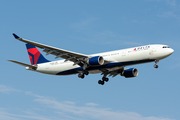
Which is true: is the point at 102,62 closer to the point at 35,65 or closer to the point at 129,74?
the point at 129,74

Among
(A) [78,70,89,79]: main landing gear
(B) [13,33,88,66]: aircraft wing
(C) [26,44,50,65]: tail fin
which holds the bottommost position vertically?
(A) [78,70,89,79]: main landing gear

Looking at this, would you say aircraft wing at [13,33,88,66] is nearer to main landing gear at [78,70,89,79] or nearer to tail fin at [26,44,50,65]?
main landing gear at [78,70,89,79]

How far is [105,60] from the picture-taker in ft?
137

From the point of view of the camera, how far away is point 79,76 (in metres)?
43.9

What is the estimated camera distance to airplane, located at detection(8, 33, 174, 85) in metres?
40.1

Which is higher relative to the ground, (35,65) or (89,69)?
(35,65)

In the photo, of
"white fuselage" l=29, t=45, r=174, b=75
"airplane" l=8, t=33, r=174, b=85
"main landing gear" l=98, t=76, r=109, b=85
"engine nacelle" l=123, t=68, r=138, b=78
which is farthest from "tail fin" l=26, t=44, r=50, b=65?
"engine nacelle" l=123, t=68, r=138, b=78

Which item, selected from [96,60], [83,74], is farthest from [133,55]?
[83,74]

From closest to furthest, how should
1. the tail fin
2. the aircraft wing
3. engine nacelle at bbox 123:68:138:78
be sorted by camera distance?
1. the aircraft wing
2. engine nacelle at bbox 123:68:138:78
3. the tail fin

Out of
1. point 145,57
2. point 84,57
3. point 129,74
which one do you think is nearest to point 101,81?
point 129,74

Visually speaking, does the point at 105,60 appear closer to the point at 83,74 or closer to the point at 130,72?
the point at 83,74

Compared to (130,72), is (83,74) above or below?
below

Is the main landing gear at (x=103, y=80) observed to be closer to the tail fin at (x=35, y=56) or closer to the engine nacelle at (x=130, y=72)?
the engine nacelle at (x=130, y=72)

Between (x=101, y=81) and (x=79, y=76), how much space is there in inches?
215
